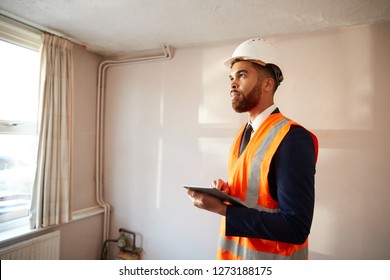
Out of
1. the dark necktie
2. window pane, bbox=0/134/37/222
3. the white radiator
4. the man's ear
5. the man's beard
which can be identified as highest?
the man's ear

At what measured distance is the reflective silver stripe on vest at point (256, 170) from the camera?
977mm

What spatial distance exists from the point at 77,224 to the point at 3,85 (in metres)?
1.42

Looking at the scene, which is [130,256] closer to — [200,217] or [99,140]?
[200,217]

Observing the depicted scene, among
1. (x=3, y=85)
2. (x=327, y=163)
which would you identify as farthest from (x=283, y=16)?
(x=3, y=85)

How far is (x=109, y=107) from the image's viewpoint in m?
2.62

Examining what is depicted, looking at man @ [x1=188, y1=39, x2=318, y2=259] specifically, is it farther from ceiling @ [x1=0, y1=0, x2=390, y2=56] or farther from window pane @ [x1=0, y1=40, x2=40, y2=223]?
window pane @ [x1=0, y1=40, x2=40, y2=223]

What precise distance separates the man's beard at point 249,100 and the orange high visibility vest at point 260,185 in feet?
0.35

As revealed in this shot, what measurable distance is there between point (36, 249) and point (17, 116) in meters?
1.13

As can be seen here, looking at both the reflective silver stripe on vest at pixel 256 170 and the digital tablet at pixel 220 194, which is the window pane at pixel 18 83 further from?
the reflective silver stripe on vest at pixel 256 170

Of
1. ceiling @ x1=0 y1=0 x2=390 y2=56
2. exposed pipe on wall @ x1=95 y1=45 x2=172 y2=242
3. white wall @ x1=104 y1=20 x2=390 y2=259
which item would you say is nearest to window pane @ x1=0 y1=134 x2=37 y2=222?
exposed pipe on wall @ x1=95 y1=45 x2=172 y2=242

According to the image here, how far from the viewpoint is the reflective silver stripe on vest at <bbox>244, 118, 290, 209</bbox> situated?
98 cm

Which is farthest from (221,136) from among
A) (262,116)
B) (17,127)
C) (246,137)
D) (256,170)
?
(17,127)

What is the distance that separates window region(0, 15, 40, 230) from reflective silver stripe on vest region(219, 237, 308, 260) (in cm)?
178

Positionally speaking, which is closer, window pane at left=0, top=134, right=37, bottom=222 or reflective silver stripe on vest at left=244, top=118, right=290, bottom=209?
reflective silver stripe on vest at left=244, top=118, right=290, bottom=209
